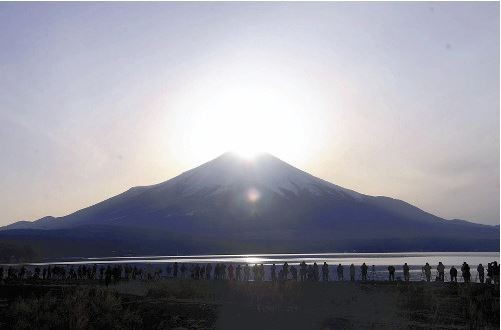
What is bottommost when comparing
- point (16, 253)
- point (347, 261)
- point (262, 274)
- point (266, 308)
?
point (266, 308)

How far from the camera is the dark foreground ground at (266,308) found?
73.9ft

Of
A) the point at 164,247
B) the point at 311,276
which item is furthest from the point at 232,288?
the point at 164,247

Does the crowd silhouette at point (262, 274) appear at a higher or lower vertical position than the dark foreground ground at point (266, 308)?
higher

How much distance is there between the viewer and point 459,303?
27609 mm

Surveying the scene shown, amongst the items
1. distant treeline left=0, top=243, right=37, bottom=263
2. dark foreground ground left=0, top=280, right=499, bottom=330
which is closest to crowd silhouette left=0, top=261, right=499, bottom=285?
dark foreground ground left=0, top=280, right=499, bottom=330

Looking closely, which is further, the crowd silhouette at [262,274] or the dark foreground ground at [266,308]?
the crowd silhouette at [262,274]

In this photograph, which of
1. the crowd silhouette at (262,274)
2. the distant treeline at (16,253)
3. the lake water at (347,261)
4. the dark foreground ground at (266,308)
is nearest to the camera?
the dark foreground ground at (266,308)

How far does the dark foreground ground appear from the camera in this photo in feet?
73.9

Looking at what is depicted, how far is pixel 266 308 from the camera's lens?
26719 mm

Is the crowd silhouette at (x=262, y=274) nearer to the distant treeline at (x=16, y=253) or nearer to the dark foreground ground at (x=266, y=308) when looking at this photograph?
the dark foreground ground at (x=266, y=308)

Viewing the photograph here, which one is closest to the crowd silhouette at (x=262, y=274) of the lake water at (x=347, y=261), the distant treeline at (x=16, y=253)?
the lake water at (x=347, y=261)

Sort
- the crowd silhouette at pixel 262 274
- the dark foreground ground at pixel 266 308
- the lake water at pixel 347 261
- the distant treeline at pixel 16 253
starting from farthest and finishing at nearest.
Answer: the distant treeline at pixel 16 253 < the lake water at pixel 347 261 < the crowd silhouette at pixel 262 274 < the dark foreground ground at pixel 266 308

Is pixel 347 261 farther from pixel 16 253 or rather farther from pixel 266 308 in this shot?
pixel 266 308

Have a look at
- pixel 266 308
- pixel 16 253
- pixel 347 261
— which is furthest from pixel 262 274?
pixel 16 253
